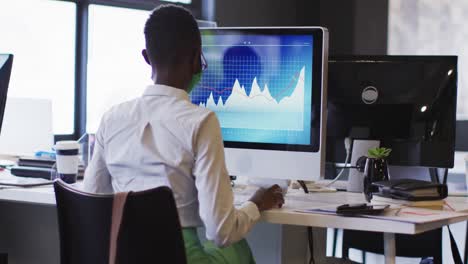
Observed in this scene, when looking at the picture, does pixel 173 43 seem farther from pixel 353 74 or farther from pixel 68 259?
pixel 353 74

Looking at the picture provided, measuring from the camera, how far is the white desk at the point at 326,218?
1.76m

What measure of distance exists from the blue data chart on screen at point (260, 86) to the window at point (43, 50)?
255 cm

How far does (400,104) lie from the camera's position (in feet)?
7.73

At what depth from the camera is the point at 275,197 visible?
191cm

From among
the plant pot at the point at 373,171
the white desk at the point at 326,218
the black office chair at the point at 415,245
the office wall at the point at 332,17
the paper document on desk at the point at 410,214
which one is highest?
the office wall at the point at 332,17

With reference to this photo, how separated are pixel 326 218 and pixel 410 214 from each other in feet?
0.75

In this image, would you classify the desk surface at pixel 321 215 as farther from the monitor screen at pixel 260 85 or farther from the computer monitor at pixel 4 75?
the computer monitor at pixel 4 75

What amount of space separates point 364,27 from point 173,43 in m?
4.28

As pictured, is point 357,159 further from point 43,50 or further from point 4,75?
point 43,50

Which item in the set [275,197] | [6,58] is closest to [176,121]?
[275,197]

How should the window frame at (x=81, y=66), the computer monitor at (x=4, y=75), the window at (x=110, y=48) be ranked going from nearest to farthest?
the computer monitor at (x=4, y=75)
the window at (x=110, y=48)
the window frame at (x=81, y=66)

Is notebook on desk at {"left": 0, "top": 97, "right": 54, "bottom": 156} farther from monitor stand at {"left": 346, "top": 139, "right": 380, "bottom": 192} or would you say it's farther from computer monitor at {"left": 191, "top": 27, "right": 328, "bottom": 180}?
monitor stand at {"left": 346, "top": 139, "right": 380, "bottom": 192}

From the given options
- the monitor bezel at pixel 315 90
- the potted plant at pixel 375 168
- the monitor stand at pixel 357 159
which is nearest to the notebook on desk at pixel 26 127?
the monitor bezel at pixel 315 90

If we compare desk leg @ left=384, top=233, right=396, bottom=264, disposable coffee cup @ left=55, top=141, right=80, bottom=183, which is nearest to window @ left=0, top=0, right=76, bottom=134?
disposable coffee cup @ left=55, top=141, right=80, bottom=183
